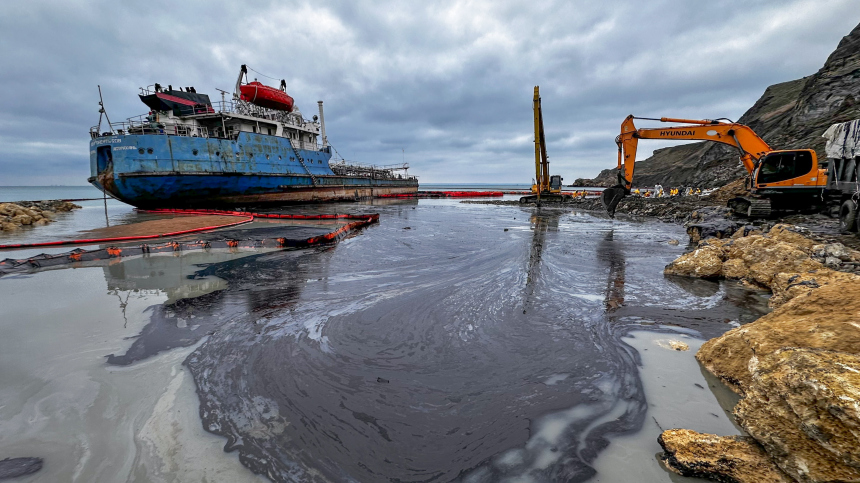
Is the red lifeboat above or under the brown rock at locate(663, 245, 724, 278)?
above

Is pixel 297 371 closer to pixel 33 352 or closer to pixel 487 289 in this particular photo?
pixel 33 352

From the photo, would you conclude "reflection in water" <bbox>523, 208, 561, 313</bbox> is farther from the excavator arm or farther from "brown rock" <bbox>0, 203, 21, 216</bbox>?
"brown rock" <bbox>0, 203, 21, 216</bbox>

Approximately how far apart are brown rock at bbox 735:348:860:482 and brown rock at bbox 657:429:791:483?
8 cm

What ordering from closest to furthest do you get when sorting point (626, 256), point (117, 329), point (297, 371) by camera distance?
point (297, 371)
point (117, 329)
point (626, 256)

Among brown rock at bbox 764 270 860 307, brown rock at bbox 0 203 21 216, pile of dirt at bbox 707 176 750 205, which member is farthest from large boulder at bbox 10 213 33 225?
pile of dirt at bbox 707 176 750 205

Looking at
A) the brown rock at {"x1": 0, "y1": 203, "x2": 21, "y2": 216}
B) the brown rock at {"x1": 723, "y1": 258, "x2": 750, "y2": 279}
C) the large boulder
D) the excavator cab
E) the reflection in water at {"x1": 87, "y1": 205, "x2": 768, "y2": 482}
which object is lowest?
the reflection in water at {"x1": 87, "y1": 205, "x2": 768, "y2": 482}

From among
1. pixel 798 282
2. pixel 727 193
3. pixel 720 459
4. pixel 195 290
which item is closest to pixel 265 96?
pixel 195 290

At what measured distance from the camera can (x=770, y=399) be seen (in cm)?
192

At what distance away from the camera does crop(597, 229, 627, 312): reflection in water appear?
5189mm

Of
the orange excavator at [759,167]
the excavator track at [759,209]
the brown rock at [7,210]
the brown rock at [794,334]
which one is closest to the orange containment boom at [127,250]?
the brown rock at [794,334]

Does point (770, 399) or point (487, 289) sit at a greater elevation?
point (770, 399)

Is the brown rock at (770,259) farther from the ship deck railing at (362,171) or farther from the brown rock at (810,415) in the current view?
the ship deck railing at (362,171)

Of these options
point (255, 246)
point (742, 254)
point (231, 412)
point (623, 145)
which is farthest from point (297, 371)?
point (623, 145)

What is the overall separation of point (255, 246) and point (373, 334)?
646 cm
